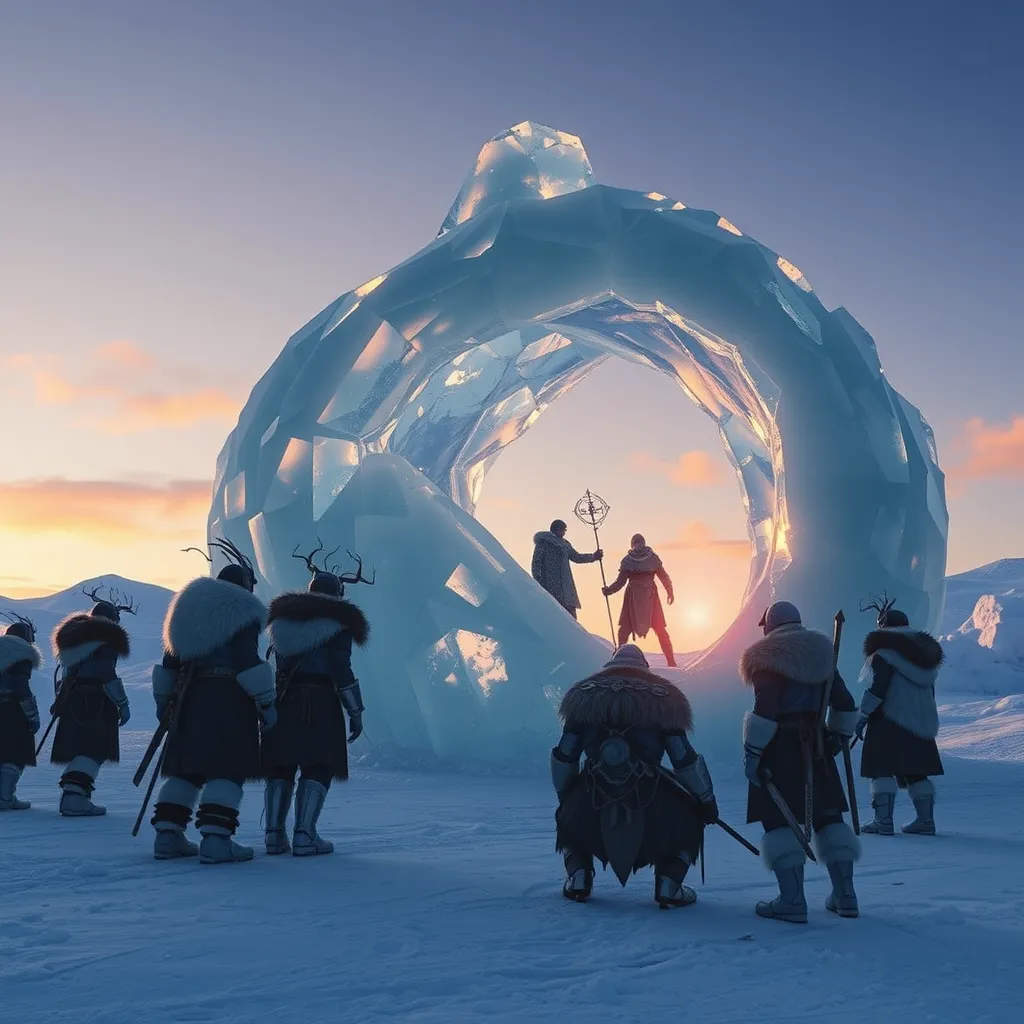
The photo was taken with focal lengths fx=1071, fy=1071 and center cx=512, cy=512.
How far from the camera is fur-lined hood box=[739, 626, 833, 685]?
414cm

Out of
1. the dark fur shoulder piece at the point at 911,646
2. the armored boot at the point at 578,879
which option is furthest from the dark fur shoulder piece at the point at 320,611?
the dark fur shoulder piece at the point at 911,646

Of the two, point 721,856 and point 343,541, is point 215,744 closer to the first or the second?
point 721,856

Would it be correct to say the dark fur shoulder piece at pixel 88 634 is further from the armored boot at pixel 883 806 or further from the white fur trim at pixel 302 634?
the armored boot at pixel 883 806

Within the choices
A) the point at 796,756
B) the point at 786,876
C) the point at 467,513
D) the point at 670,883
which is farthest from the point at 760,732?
the point at 467,513

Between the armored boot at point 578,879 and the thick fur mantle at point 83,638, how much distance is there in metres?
4.02

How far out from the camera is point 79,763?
22.3 feet

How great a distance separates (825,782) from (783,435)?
5.59 metres

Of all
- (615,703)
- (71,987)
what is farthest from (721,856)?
(71,987)

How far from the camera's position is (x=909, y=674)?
6516mm

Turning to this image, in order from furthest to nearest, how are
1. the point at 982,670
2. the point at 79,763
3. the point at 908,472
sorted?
the point at 982,670
the point at 908,472
the point at 79,763

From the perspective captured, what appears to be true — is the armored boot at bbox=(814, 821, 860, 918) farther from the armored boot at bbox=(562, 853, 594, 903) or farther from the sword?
the armored boot at bbox=(562, 853, 594, 903)

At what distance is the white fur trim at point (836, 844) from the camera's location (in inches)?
157

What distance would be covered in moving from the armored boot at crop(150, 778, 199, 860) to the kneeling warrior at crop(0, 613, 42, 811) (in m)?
2.44

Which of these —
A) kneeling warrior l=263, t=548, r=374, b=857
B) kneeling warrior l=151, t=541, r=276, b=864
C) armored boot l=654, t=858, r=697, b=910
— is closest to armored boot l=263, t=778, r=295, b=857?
kneeling warrior l=263, t=548, r=374, b=857
